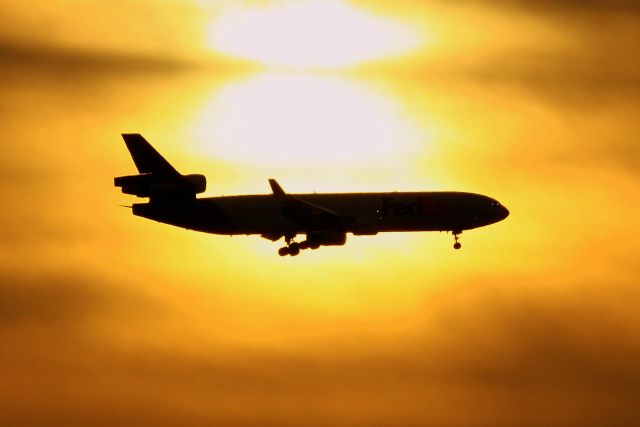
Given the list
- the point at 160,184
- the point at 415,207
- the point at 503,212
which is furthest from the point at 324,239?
the point at 503,212

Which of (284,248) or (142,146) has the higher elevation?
(142,146)

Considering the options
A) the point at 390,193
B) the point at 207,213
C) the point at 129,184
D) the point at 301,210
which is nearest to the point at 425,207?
the point at 390,193

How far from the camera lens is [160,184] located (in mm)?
128875

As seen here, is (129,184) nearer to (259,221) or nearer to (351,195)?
(259,221)

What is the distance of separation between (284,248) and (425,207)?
16.9 metres

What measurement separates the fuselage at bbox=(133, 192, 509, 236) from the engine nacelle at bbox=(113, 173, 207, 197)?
1674 mm

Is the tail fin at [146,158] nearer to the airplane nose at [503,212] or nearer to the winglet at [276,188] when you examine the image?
the winglet at [276,188]

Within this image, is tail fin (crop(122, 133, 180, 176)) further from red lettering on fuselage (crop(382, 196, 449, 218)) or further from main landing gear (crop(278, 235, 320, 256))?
red lettering on fuselage (crop(382, 196, 449, 218))

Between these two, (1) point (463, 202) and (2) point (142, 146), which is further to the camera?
(1) point (463, 202)

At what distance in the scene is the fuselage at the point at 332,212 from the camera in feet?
436

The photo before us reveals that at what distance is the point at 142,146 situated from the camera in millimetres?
131500

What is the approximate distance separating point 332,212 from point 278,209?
568cm

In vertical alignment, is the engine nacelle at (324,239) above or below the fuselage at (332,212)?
below

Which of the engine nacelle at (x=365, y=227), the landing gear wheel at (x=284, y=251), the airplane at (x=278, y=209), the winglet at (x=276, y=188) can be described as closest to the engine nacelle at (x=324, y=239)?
the airplane at (x=278, y=209)
